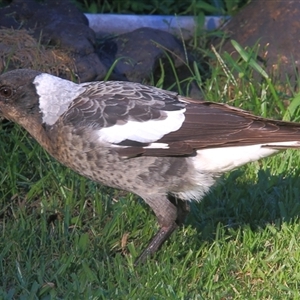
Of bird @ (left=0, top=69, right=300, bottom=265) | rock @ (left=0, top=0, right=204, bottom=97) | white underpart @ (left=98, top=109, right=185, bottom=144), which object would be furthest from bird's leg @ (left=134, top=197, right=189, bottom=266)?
rock @ (left=0, top=0, right=204, bottom=97)

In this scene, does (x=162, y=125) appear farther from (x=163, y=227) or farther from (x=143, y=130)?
(x=163, y=227)

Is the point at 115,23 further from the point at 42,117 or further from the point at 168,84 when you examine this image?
the point at 42,117

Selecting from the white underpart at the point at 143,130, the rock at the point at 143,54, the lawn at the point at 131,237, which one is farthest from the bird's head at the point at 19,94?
the rock at the point at 143,54

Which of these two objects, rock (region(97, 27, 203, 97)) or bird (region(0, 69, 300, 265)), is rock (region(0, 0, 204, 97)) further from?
bird (region(0, 69, 300, 265))

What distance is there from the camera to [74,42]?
245 inches

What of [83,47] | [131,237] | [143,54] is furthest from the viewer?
[143,54]

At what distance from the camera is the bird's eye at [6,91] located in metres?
4.80

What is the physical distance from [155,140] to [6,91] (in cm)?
97

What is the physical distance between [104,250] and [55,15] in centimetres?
253

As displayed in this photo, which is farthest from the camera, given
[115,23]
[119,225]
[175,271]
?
[115,23]

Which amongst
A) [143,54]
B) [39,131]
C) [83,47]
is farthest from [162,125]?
[143,54]

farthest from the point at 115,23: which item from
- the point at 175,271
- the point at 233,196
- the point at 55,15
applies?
the point at 175,271

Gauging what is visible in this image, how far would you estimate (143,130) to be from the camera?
4.60 meters

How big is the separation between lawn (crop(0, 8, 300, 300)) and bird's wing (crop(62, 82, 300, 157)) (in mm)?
644
